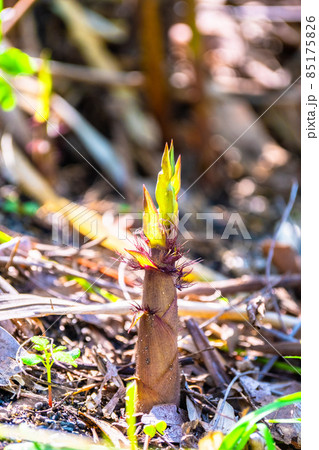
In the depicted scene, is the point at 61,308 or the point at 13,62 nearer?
the point at 61,308

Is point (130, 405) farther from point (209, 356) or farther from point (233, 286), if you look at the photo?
point (233, 286)

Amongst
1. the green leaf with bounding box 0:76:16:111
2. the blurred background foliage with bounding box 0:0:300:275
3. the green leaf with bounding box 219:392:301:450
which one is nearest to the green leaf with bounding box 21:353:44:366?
the green leaf with bounding box 219:392:301:450

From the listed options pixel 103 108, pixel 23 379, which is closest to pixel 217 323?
pixel 23 379

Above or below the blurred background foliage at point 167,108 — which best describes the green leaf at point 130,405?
below

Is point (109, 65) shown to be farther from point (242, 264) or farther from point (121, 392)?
point (121, 392)

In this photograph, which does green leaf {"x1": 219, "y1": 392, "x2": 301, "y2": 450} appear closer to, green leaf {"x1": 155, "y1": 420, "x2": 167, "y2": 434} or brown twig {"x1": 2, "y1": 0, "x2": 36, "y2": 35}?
green leaf {"x1": 155, "y1": 420, "x2": 167, "y2": 434}

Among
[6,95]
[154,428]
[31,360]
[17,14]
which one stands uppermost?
[17,14]

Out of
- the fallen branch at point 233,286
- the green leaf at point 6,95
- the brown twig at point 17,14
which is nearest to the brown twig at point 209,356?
the fallen branch at point 233,286

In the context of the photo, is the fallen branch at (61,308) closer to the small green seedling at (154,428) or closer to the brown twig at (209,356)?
the brown twig at (209,356)

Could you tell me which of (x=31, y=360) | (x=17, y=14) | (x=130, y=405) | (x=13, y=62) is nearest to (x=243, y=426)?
(x=130, y=405)
